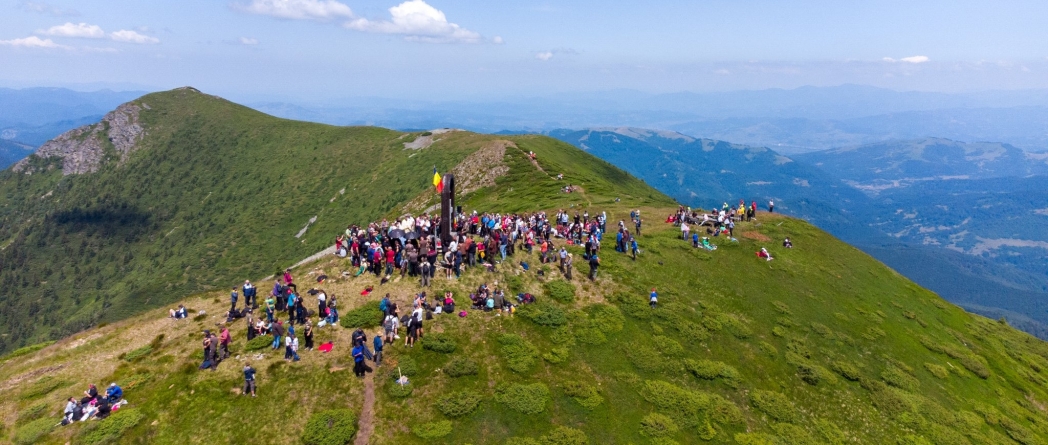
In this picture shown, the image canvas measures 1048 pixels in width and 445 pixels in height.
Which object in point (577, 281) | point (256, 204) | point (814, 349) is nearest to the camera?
point (814, 349)

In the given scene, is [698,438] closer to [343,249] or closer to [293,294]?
[293,294]

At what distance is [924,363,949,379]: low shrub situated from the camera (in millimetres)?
33031

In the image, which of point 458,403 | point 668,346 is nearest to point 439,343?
point 458,403

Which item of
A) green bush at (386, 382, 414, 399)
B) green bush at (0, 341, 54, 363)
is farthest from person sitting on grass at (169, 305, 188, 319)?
green bush at (386, 382, 414, 399)

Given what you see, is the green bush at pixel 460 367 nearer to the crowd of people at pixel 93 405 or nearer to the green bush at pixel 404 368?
the green bush at pixel 404 368

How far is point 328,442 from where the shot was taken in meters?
19.9

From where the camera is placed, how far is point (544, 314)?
29.7 meters

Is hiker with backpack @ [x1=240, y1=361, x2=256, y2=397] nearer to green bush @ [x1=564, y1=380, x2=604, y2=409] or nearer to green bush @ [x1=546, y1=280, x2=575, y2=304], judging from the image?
green bush @ [x1=564, y1=380, x2=604, y2=409]

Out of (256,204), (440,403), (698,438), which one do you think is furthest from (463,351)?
(256,204)

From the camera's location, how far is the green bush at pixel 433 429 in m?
20.5

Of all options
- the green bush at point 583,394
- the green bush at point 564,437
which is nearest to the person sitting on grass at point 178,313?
the green bush at point 564,437

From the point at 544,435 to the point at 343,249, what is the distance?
24096 mm

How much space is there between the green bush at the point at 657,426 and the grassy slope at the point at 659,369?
45cm

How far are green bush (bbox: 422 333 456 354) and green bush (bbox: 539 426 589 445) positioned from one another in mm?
7461
